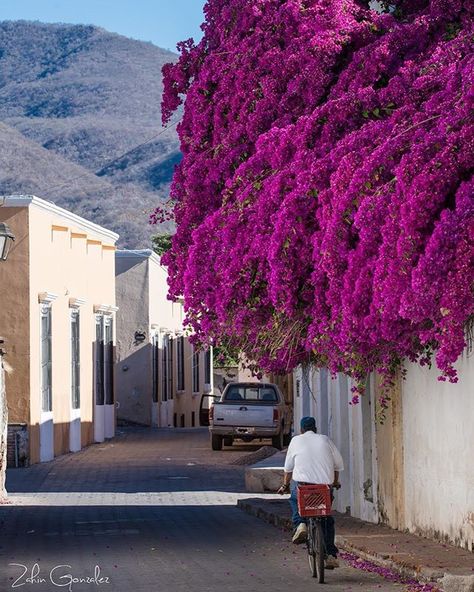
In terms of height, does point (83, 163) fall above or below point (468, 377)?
above

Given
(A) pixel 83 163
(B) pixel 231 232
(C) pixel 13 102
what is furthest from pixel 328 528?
(C) pixel 13 102

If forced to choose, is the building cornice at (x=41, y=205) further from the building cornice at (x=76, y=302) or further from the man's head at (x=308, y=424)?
the man's head at (x=308, y=424)

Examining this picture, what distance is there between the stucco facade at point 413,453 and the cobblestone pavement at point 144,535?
53.2 inches

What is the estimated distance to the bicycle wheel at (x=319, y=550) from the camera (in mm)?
12805

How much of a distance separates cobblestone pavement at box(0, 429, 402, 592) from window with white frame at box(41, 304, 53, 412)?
1721 mm

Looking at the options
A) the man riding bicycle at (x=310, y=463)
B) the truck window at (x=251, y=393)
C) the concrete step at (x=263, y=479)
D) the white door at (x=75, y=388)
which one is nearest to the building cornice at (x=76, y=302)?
the white door at (x=75, y=388)

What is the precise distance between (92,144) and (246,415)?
434 ft

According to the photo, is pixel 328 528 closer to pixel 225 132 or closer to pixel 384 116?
pixel 384 116

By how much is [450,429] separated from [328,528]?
199 cm

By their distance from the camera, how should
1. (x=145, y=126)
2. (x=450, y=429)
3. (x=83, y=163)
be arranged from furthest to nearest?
(x=145, y=126) < (x=83, y=163) < (x=450, y=429)

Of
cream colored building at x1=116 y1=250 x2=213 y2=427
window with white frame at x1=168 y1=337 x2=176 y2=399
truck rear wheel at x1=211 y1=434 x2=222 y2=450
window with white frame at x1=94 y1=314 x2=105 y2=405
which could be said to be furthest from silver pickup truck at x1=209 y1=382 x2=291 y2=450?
window with white frame at x1=168 y1=337 x2=176 y2=399

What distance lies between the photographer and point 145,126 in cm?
17650

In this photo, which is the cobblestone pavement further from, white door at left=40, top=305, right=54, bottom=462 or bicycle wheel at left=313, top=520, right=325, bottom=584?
white door at left=40, top=305, right=54, bottom=462

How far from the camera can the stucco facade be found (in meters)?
14.2
